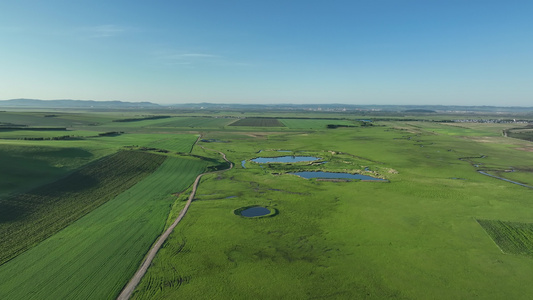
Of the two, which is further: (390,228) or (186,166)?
(186,166)

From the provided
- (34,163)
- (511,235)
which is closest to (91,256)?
(34,163)

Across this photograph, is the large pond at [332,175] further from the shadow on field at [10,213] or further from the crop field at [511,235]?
the shadow on field at [10,213]

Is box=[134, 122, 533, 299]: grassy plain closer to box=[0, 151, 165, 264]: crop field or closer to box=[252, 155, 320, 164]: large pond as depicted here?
box=[0, 151, 165, 264]: crop field

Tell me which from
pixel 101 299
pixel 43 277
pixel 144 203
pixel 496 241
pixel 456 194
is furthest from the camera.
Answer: pixel 456 194

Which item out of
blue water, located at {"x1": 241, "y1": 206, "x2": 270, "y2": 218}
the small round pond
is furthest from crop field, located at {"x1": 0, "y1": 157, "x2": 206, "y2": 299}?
blue water, located at {"x1": 241, "y1": 206, "x2": 270, "y2": 218}

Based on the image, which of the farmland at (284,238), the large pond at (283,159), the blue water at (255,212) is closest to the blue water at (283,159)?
the large pond at (283,159)

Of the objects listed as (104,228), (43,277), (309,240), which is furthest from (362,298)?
(104,228)

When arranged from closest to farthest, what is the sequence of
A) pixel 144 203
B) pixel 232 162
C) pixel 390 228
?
pixel 390 228
pixel 144 203
pixel 232 162

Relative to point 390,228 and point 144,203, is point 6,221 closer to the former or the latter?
point 144,203
